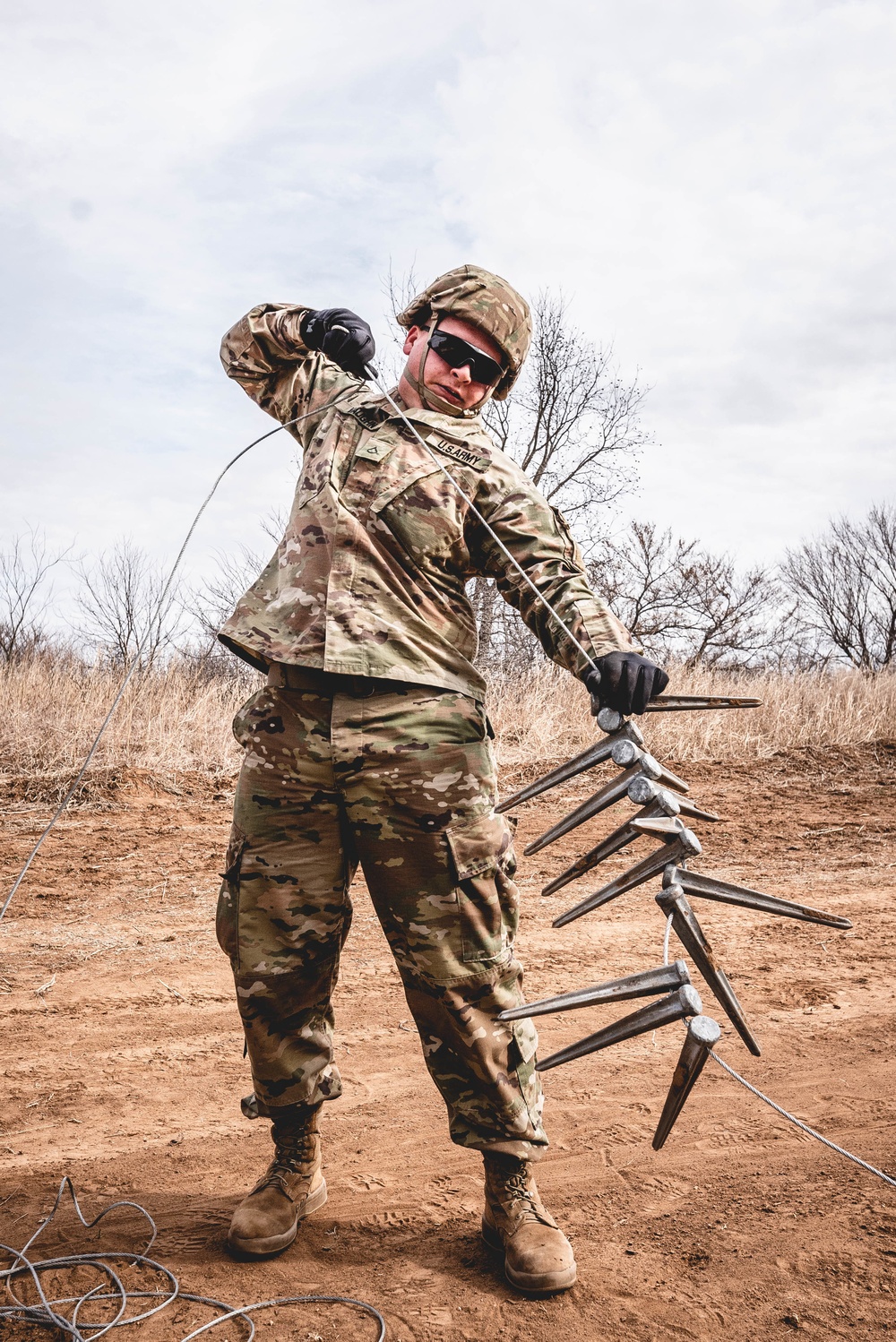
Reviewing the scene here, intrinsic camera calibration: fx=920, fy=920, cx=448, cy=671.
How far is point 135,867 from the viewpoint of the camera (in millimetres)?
6418

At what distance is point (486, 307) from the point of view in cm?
239

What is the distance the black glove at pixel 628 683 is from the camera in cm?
172

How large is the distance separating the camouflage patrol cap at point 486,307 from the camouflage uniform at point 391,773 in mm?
336

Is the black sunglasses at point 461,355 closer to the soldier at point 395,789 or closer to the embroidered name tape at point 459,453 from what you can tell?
the soldier at point 395,789

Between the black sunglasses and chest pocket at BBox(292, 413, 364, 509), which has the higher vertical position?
the black sunglasses

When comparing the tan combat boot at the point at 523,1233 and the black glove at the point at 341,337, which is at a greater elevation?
the black glove at the point at 341,337

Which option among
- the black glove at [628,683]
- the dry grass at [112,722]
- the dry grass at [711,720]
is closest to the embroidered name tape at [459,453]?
the black glove at [628,683]

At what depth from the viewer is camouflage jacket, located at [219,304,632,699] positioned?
2.14 m

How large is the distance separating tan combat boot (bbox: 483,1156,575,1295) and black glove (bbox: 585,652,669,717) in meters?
1.21

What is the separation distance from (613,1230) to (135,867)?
4818 mm

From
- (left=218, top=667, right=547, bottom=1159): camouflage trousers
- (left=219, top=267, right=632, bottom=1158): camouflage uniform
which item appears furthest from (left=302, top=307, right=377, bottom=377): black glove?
(left=218, top=667, right=547, bottom=1159): camouflage trousers

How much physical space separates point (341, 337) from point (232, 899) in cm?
150

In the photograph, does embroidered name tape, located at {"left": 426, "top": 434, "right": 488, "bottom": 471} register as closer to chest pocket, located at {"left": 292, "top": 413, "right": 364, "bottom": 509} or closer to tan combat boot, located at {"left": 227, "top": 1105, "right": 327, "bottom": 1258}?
chest pocket, located at {"left": 292, "top": 413, "right": 364, "bottom": 509}

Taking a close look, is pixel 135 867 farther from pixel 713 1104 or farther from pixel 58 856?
pixel 713 1104
